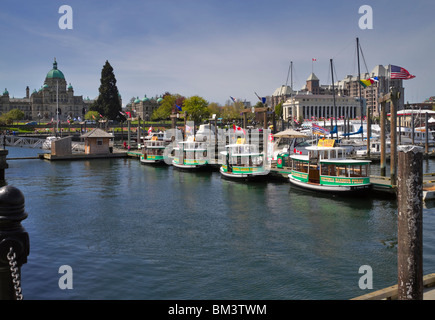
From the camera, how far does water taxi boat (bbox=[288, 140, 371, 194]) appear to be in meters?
29.4

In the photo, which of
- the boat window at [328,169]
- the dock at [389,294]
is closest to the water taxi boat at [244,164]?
the boat window at [328,169]

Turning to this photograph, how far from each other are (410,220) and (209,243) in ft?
39.7

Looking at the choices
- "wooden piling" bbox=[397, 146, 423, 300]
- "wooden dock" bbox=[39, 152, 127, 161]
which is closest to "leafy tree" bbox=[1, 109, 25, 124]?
"wooden dock" bbox=[39, 152, 127, 161]

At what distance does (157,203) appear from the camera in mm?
30266

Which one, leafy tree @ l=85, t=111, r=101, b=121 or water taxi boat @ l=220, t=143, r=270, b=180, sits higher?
leafy tree @ l=85, t=111, r=101, b=121

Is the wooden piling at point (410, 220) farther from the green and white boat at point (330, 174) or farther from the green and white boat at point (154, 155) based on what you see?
the green and white boat at point (154, 155)

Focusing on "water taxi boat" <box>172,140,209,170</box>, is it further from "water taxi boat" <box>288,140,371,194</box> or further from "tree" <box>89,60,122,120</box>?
"tree" <box>89,60,122,120</box>

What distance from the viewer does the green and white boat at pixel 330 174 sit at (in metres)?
29.4

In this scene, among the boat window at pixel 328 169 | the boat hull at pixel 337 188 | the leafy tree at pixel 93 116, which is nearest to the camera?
the boat hull at pixel 337 188

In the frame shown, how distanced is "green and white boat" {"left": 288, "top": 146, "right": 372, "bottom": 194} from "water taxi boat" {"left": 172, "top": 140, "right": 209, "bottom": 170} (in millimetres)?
16176

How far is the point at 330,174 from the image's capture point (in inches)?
1227

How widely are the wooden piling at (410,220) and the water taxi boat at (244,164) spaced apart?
3005cm

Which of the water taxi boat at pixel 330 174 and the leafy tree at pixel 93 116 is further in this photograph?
the leafy tree at pixel 93 116

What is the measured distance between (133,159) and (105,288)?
5524 centimetres
